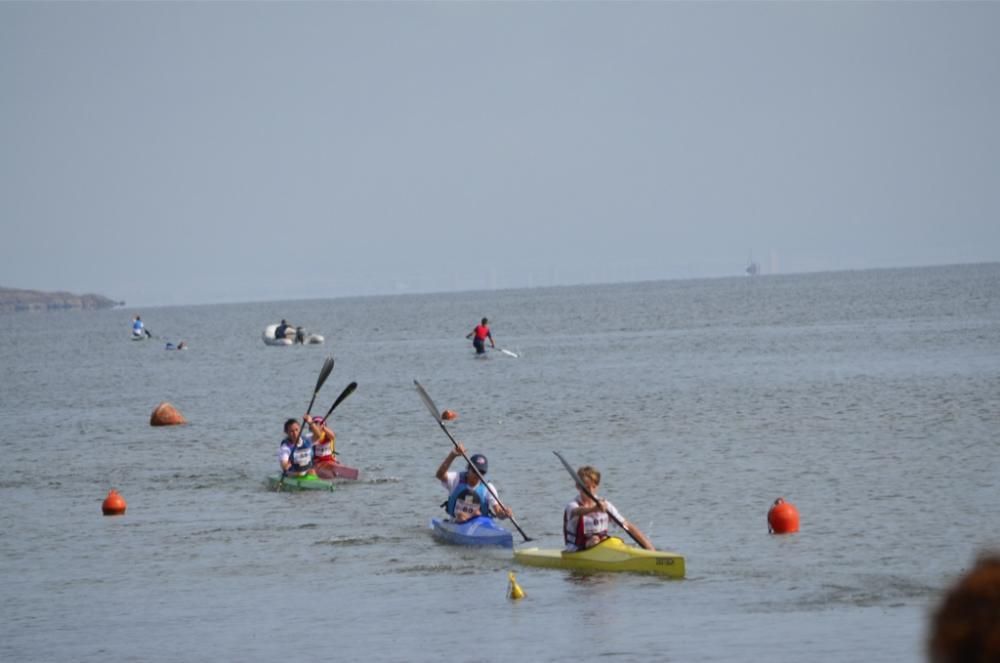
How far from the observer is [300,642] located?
15953mm

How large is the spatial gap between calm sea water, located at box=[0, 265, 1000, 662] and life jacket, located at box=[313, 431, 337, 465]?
972mm

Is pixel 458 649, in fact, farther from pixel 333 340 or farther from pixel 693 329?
pixel 333 340

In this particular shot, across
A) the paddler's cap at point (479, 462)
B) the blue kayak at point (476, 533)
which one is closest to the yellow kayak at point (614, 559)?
the blue kayak at point (476, 533)

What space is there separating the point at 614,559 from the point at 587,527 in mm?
580

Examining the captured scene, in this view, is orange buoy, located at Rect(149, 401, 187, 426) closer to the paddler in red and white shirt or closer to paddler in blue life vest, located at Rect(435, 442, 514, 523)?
the paddler in red and white shirt

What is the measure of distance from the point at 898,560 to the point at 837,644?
186 inches

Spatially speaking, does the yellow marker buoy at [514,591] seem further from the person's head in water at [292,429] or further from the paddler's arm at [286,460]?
the paddler's arm at [286,460]

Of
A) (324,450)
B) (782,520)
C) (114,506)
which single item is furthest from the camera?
(324,450)

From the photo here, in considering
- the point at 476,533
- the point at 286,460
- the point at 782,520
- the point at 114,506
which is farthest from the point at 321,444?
the point at 782,520

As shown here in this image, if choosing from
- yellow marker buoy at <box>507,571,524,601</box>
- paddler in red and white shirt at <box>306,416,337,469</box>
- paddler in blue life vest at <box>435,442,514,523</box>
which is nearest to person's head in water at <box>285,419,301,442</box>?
paddler in red and white shirt at <box>306,416,337,469</box>

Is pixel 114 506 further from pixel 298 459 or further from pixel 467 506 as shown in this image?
pixel 467 506

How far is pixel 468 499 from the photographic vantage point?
21906 mm

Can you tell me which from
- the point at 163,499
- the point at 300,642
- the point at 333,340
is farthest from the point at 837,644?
the point at 333,340

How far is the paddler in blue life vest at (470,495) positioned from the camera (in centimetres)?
2134
